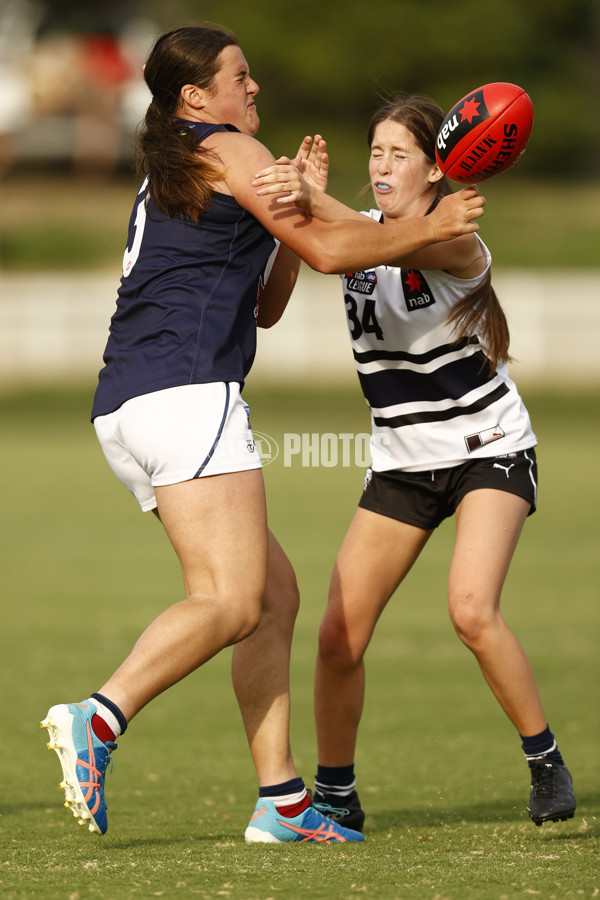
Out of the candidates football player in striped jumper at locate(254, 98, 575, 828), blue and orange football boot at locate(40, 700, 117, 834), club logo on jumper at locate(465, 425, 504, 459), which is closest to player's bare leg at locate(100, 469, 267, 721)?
blue and orange football boot at locate(40, 700, 117, 834)

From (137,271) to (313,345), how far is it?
24.4 m

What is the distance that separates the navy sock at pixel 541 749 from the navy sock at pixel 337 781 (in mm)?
607

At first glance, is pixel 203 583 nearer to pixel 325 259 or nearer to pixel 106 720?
pixel 106 720

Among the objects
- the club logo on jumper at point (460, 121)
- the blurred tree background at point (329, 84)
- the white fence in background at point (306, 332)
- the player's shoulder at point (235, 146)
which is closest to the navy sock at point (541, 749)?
the club logo on jumper at point (460, 121)

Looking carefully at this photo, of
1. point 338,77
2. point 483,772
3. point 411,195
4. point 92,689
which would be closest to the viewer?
point 411,195

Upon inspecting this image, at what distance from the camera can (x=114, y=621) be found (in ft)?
26.5

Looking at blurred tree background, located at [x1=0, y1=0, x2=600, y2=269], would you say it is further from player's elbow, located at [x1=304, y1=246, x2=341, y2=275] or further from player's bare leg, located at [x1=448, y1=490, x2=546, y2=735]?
player's elbow, located at [x1=304, y1=246, x2=341, y2=275]

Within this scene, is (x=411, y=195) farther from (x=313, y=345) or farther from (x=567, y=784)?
(x=313, y=345)

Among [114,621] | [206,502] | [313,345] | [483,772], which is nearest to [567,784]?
[483,772]

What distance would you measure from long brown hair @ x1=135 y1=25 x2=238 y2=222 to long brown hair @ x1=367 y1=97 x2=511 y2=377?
2.12 ft

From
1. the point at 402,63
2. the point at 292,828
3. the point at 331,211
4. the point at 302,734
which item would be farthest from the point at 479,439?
the point at 402,63

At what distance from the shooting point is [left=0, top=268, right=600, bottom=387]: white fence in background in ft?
90.1

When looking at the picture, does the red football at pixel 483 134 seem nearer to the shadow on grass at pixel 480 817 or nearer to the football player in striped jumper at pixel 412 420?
the football player in striped jumper at pixel 412 420

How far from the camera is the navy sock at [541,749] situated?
402 centimetres
